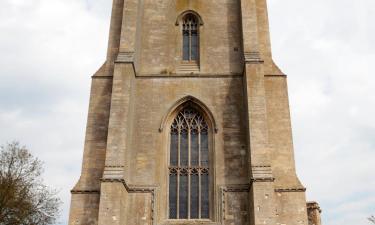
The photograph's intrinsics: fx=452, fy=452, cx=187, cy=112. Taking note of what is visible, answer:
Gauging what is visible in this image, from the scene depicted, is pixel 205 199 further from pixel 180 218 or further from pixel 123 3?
pixel 123 3

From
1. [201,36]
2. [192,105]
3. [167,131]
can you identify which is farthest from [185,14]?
[167,131]

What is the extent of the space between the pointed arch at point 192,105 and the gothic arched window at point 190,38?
7.00 ft

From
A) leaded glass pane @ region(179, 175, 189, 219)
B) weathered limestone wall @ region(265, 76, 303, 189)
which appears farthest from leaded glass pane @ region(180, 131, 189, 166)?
weathered limestone wall @ region(265, 76, 303, 189)

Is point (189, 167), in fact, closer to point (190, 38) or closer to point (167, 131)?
point (167, 131)

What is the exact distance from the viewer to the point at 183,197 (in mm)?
16875

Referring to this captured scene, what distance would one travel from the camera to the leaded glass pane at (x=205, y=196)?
1661 centimetres

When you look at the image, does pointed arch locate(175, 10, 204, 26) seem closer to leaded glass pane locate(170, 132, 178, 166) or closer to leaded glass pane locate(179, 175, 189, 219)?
leaded glass pane locate(170, 132, 178, 166)

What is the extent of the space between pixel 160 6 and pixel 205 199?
8.96m

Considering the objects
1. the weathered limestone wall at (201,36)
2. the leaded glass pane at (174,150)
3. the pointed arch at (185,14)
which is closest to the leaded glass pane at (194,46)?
the weathered limestone wall at (201,36)

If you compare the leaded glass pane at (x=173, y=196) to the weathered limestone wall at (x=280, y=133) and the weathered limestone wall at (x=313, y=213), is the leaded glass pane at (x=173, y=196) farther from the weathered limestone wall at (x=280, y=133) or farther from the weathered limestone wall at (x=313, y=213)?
the weathered limestone wall at (x=313, y=213)

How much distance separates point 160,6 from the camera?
2036cm

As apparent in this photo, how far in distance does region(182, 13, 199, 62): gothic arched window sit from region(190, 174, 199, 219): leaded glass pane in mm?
5336

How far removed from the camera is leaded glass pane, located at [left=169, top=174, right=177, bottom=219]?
16625 millimetres

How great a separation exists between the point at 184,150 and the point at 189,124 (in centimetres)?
113
